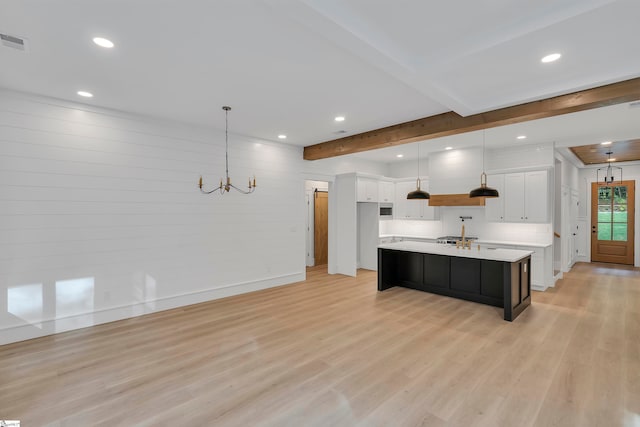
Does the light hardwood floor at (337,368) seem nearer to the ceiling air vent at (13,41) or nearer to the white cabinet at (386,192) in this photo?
the ceiling air vent at (13,41)

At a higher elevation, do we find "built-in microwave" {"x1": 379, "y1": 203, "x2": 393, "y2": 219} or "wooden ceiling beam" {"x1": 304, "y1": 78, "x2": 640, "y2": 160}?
"wooden ceiling beam" {"x1": 304, "y1": 78, "x2": 640, "y2": 160}

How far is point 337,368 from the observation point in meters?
3.04

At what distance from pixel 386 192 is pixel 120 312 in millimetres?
6128

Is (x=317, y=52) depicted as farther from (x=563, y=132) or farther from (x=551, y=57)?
(x=563, y=132)

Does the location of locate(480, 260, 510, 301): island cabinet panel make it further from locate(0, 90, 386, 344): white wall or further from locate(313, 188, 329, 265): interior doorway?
locate(313, 188, 329, 265): interior doorway

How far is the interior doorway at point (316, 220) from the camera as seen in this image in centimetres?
860

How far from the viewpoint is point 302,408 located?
96.3 inches

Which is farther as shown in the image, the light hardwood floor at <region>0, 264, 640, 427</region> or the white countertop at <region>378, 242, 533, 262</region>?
the white countertop at <region>378, 242, 533, 262</region>

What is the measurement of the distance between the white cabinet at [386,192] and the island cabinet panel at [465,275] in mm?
2828

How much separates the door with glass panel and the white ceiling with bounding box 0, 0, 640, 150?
7.72 metres

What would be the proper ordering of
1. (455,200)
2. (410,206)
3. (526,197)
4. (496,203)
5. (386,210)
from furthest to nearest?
(386,210)
(410,206)
(455,200)
(496,203)
(526,197)

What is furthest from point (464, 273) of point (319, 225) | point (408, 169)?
point (319, 225)

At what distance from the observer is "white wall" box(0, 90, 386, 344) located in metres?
3.74

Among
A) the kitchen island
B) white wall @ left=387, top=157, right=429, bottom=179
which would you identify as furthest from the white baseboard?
white wall @ left=387, top=157, right=429, bottom=179
